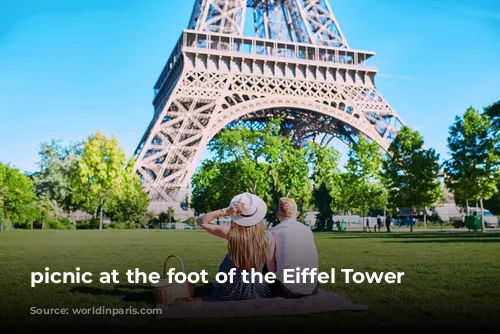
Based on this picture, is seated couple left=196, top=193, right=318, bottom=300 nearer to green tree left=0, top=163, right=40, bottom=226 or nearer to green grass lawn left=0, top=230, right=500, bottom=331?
green grass lawn left=0, top=230, right=500, bottom=331

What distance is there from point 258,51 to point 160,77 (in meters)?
11.3

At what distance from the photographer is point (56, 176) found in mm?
45094

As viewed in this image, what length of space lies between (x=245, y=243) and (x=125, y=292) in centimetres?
236

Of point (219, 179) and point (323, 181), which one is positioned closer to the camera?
point (323, 181)

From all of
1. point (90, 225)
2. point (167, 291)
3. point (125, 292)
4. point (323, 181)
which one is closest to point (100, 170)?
point (90, 225)

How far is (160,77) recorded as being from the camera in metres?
46.8

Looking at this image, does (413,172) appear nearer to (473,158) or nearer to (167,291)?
(473,158)

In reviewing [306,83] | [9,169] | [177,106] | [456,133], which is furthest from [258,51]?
[9,169]

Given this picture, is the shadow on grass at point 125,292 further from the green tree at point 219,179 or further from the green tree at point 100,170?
the green tree at point 100,170

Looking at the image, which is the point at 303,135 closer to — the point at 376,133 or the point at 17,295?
the point at 376,133

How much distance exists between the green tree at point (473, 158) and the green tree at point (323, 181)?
865 cm

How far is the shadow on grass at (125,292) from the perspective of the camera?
6004 millimetres

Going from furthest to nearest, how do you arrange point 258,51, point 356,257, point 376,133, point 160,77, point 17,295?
point 160,77, point 258,51, point 376,133, point 356,257, point 17,295

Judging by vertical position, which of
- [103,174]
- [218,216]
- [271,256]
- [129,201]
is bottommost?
[271,256]
